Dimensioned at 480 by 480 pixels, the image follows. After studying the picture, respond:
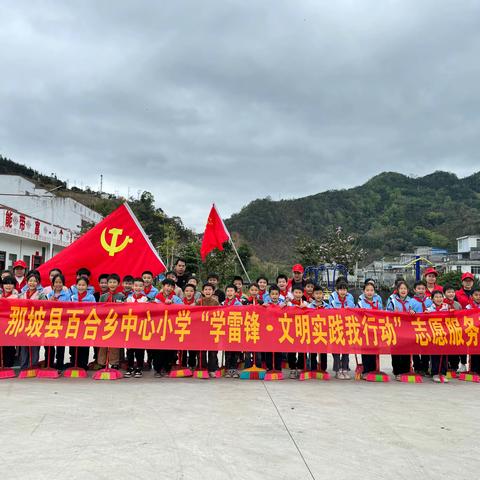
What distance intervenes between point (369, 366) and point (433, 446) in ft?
10.2

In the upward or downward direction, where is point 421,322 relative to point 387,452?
upward

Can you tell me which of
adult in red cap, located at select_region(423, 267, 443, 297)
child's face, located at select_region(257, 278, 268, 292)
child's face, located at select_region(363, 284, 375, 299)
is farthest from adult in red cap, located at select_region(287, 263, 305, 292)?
adult in red cap, located at select_region(423, 267, 443, 297)

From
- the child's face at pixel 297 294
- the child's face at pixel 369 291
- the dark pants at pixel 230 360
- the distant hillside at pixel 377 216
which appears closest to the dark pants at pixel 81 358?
the dark pants at pixel 230 360

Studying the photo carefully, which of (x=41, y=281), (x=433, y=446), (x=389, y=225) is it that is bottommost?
(x=433, y=446)

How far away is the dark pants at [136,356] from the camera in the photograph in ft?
22.1

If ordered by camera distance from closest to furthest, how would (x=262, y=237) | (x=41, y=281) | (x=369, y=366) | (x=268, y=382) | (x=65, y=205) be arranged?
(x=268, y=382), (x=369, y=366), (x=41, y=281), (x=65, y=205), (x=262, y=237)

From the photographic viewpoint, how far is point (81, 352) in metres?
6.78

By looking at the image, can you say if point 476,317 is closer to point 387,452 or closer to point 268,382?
point 268,382

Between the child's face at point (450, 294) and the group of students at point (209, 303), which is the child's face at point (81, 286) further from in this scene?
the child's face at point (450, 294)

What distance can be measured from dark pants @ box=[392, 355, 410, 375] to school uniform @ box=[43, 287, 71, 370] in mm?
4907

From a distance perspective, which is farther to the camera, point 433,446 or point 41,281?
point 41,281

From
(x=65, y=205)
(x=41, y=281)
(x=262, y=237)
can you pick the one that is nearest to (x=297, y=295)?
(x=41, y=281)

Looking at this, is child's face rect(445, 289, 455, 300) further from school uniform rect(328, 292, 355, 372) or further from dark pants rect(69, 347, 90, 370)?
dark pants rect(69, 347, 90, 370)

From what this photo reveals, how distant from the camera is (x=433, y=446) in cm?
381
